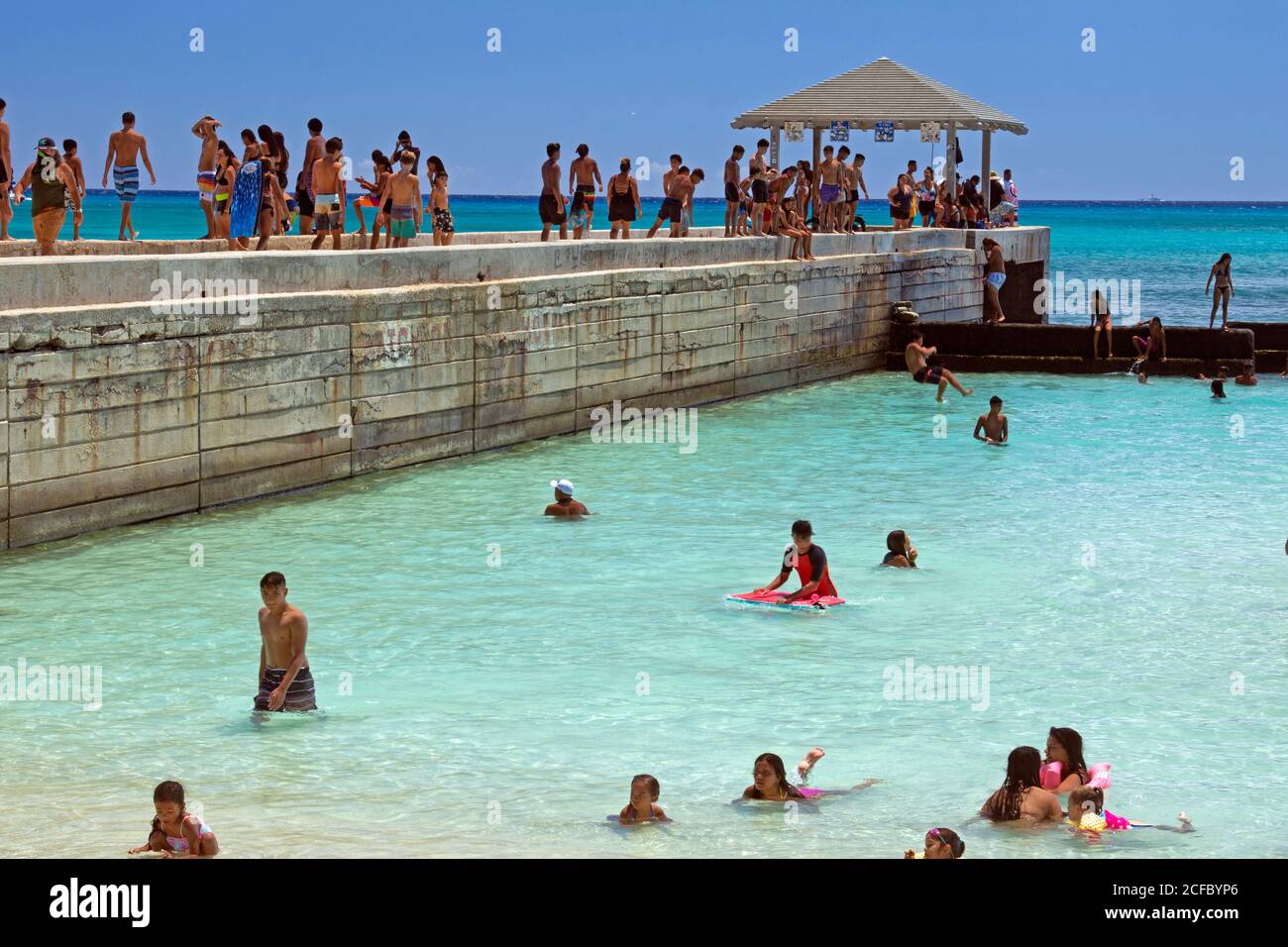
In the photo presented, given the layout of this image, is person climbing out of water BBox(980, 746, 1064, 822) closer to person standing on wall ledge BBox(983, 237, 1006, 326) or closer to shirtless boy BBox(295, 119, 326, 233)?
shirtless boy BBox(295, 119, 326, 233)

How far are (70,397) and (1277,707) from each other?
34.0 ft

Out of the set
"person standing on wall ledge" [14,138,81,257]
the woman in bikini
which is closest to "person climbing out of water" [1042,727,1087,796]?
"person standing on wall ledge" [14,138,81,257]

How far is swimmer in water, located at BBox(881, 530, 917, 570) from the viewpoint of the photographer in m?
16.2

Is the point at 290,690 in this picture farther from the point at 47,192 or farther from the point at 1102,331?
the point at 1102,331

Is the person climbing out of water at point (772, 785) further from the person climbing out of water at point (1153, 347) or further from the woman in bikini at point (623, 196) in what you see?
the person climbing out of water at point (1153, 347)

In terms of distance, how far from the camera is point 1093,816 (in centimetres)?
934

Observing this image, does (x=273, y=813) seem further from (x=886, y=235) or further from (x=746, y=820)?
(x=886, y=235)

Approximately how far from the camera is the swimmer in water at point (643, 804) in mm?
9352

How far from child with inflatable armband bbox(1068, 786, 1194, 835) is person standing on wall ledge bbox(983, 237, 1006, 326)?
3152 centimetres

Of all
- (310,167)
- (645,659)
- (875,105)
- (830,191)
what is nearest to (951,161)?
(875,105)

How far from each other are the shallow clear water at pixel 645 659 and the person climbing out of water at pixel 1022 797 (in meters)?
0.14

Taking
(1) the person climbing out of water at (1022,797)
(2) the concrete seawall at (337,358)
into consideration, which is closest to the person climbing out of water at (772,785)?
(1) the person climbing out of water at (1022,797)

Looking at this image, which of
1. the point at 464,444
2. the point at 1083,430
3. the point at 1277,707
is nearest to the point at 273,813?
the point at 1277,707

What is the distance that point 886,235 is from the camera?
3462 cm
